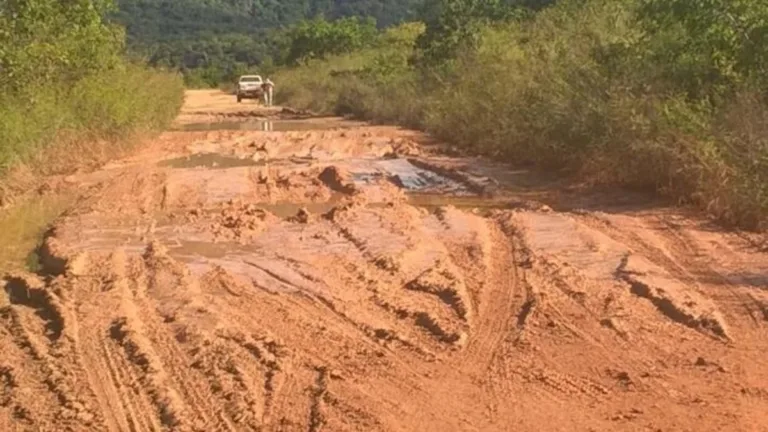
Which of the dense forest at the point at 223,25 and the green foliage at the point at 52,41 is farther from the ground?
the green foliage at the point at 52,41

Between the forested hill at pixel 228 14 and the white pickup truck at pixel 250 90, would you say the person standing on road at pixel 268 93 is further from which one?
the forested hill at pixel 228 14


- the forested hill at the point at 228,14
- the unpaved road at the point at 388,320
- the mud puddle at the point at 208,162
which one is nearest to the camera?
the unpaved road at the point at 388,320

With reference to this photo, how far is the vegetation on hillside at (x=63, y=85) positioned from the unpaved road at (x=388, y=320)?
2695 millimetres

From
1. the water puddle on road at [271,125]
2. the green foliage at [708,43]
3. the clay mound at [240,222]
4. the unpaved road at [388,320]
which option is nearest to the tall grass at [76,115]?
the unpaved road at [388,320]

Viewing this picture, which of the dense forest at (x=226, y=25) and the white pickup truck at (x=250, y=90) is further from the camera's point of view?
the dense forest at (x=226, y=25)

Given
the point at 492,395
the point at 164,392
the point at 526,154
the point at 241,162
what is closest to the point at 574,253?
the point at 492,395

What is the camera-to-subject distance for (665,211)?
528 inches

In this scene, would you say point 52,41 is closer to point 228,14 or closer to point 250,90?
point 250,90

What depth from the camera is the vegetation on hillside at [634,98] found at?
1312 centimetres

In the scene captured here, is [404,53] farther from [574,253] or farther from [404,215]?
[574,253]

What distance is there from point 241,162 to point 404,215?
359 inches

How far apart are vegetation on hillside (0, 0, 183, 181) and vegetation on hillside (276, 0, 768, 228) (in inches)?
292

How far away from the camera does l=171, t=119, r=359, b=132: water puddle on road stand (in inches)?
1315

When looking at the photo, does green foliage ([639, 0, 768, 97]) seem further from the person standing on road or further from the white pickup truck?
the white pickup truck
